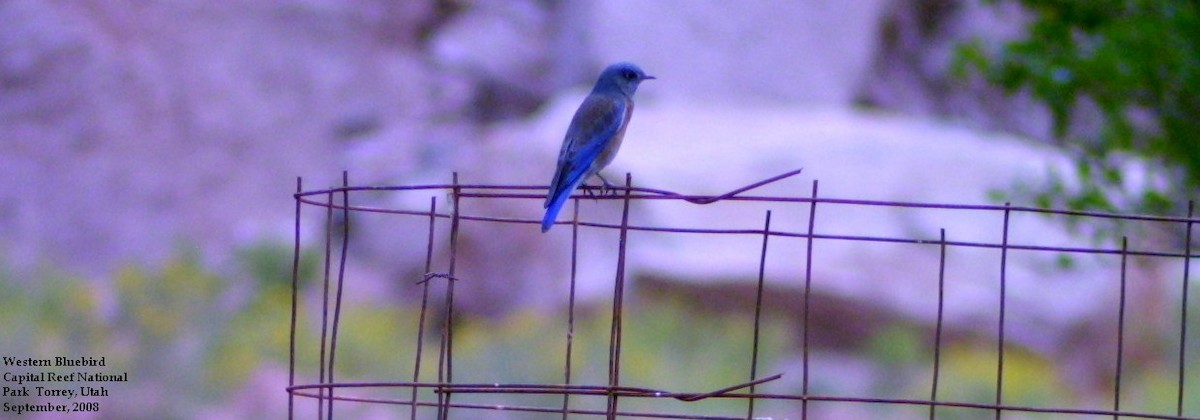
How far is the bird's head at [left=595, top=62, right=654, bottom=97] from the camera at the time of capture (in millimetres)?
4102

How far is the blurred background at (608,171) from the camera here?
561 centimetres

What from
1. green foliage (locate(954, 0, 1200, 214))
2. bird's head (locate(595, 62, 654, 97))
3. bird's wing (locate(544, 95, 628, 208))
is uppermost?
green foliage (locate(954, 0, 1200, 214))

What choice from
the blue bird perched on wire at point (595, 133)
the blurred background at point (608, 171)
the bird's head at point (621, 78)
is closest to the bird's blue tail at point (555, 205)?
the blue bird perched on wire at point (595, 133)

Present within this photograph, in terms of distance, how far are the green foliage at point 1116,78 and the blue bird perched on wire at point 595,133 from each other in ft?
5.65

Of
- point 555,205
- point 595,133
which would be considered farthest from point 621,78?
point 555,205

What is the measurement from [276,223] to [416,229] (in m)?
1.78

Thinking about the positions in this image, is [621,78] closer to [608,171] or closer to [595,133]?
[595,133]

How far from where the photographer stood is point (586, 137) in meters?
3.71

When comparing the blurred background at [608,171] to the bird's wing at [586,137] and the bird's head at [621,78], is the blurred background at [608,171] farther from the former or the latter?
the bird's wing at [586,137]

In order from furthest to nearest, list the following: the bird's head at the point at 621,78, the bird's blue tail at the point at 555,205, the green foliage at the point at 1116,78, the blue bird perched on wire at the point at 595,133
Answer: the green foliage at the point at 1116,78 → the bird's head at the point at 621,78 → the blue bird perched on wire at the point at 595,133 → the bird's blue tail at the point at 555,205

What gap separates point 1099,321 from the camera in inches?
304

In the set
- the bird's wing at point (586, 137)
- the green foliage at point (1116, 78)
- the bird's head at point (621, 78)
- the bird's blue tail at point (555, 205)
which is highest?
the green foliage at point (1116, 78)

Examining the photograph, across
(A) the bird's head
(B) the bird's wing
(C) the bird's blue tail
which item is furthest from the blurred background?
(C) the bird's blue tail

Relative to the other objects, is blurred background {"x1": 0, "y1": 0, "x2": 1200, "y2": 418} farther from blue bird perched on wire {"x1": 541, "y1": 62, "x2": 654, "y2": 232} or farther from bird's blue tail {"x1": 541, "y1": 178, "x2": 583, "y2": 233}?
bird's blue tail {"x1": 541, "y1": 178, "x2": 583, "y2": 233}
